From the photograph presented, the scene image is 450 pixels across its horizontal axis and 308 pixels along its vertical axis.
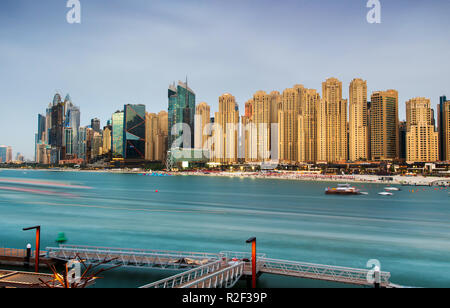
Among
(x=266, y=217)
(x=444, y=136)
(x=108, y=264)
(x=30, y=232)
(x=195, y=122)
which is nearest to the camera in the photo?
(x=108, y=264)

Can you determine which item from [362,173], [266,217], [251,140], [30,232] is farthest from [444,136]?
[30,232]

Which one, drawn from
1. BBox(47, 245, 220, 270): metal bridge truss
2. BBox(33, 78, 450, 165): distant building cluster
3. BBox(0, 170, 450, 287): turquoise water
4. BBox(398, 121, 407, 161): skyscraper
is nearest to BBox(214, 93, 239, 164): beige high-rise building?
BBox(33, 78, 450, 165): distant building cluster

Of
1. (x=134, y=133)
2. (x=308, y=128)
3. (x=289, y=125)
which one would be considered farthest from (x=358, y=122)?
(x=134, y=133)

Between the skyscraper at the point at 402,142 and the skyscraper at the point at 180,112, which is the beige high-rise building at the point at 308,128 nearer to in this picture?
the skyscraper at the point at 402,142

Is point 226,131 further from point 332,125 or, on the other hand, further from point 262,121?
point 332,125

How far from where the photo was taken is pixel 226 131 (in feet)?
538

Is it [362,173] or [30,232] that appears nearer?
[30,232]

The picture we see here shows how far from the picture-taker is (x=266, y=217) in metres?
30.6

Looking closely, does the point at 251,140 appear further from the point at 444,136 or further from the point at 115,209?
the point at 115,209

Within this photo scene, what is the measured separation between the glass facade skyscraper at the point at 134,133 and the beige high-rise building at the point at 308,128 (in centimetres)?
8906

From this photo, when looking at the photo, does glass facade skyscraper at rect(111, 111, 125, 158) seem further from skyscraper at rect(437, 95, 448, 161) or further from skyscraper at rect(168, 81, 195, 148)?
skyscraper at rect(437, 95, 448, 161)

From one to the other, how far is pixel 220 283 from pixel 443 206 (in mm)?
37695

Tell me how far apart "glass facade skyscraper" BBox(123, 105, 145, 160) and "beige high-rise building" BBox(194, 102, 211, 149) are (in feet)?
96.1

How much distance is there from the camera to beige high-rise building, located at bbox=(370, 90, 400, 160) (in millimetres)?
104375
